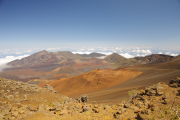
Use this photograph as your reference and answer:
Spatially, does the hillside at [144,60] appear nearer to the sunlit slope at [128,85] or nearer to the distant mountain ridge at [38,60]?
the sunlit slope at [128,85]

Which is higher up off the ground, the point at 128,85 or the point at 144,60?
the point at 144,60

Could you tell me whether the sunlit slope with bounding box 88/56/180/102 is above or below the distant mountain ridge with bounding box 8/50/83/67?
below

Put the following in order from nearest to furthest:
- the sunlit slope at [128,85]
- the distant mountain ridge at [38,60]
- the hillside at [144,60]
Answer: the sunlit slope at [128,85]
the hillside at [144,60]
the distant mountain ridge at [38,60]

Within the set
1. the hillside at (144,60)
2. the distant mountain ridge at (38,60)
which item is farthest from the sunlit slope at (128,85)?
the distant mountain ridge at (38,60)

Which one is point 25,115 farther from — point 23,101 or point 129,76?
point 129,76

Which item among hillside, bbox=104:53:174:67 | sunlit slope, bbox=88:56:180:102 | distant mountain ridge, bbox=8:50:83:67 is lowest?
sunlit slope, bbox=88:56:180:102

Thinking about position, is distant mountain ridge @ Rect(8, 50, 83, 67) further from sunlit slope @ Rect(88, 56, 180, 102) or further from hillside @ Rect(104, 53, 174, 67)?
sunlit slope @ Rect(88, 56, 180, 102)

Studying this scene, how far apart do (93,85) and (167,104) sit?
25.2 m

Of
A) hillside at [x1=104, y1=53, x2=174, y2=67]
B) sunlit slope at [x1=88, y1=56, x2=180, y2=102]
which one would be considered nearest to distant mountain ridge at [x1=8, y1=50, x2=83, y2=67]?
hillside at [x1=104, y1=53, x2=174, y2=67]

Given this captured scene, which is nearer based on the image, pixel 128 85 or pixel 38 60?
pixel 128 85

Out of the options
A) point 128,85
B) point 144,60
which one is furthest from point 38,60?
point 128,85

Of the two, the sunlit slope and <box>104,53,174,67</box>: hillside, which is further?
<box>104,53,174,67</box>: hillside

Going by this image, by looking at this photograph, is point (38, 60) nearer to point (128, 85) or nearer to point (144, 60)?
point (144, 60)

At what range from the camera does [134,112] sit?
17.3ft
